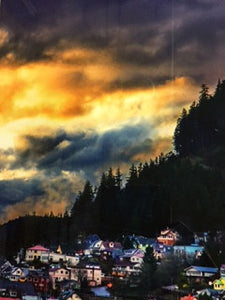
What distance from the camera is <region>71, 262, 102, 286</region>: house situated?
3.96m

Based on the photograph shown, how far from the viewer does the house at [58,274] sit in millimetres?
3996

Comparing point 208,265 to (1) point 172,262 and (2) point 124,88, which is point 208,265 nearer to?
(1) point 172,262

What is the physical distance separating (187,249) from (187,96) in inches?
37.3

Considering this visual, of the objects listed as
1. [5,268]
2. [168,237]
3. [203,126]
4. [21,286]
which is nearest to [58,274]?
[21,286]

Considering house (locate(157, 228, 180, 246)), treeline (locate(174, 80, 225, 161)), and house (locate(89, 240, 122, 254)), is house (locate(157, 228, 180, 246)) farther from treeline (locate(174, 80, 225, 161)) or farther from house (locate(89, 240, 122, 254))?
treeline (locate(174, 80, 225, 161))

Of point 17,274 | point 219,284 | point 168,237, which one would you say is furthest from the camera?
point 17,274

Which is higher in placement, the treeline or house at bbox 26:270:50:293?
the treeline

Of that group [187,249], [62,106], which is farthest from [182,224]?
[62,106]

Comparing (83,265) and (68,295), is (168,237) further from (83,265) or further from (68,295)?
(68,295)

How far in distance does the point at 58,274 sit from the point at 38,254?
0.18 m

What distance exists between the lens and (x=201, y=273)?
386 cm

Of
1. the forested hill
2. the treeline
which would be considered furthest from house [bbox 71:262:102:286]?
the treeline

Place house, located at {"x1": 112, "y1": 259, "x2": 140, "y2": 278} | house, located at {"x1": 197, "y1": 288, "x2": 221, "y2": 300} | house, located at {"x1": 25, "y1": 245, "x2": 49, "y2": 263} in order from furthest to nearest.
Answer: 1. house, located at {"x1": 25, "y1": 245, "x2": 49, "y2": 263}
2. house, located at {"x1": 112, "y1": 259, "x2": 140, "y2": 278}
3. house, located at {"x1": 197, "y1": 288, "x2": 221, "y2": 300}

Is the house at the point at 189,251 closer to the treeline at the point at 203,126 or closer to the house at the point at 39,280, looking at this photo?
the treeline at the point at 203,126
